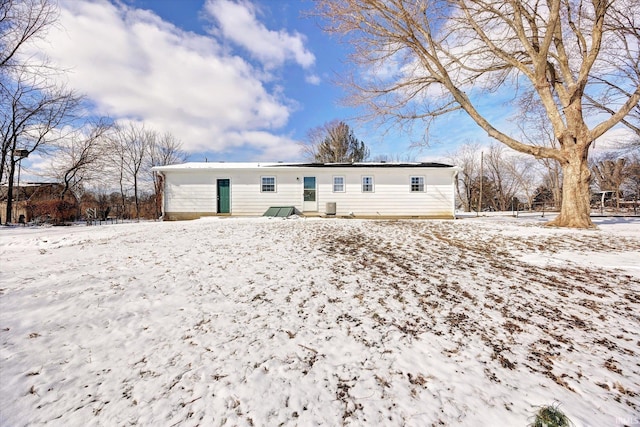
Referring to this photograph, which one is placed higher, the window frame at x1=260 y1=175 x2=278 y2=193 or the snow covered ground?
the window frame at x1=260 y1=175 x2=278 y2=193

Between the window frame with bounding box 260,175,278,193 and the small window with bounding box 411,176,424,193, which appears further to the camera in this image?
the small window with bounding box 411,176,424,193

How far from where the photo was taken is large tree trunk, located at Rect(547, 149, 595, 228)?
29.2ft

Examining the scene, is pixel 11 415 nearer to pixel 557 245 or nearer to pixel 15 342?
pixel 15 342

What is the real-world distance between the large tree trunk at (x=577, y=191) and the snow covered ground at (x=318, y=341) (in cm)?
490

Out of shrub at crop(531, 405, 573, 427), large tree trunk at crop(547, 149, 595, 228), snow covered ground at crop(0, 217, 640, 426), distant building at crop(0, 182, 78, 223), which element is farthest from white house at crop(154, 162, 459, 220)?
shrub at crop(531, 405, 573, 427)

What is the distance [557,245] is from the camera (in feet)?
20.9

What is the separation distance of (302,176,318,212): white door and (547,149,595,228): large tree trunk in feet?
35.2

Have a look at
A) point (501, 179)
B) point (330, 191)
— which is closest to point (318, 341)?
point (330, 191)

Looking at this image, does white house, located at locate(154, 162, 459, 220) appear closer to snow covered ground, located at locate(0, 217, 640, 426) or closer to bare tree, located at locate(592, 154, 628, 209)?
snow covered ground, located at locate(0, 217, 640, 426)

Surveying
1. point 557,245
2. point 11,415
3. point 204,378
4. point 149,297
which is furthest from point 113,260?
point 557,245

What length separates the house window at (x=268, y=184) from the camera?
15.0m

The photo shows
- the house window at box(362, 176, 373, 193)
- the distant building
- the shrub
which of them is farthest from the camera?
the house window at box(362, 176, 373, 193)

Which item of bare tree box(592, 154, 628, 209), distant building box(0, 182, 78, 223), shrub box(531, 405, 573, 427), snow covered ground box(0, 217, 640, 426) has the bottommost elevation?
shrub box(531, 405, 573, 427)

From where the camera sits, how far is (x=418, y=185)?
1520cm
